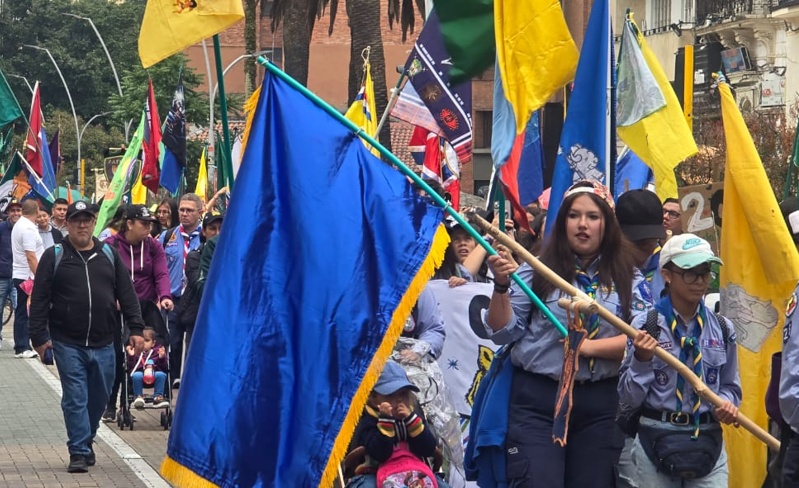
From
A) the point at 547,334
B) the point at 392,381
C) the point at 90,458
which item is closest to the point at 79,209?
the point at 90,458

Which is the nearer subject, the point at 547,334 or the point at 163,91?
the point at 547,334

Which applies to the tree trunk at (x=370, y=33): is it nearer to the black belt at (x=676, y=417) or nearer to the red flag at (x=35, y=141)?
the red flag at (x=35, y=141)

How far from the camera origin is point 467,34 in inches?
344

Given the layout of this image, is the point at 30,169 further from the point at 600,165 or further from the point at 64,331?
the point at 600,165

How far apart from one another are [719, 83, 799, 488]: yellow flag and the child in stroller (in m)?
6.53

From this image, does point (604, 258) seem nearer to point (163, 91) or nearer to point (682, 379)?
point (682, 379)

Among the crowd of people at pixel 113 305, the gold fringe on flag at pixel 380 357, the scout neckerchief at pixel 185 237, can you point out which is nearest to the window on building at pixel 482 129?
the crowd of people at pixel 113 305

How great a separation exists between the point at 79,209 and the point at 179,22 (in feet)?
10.7

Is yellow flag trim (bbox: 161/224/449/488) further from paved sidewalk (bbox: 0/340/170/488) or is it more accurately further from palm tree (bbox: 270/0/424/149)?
palm tree (bbox: 270/0/424/149)

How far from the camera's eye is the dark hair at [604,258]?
5.91 metres

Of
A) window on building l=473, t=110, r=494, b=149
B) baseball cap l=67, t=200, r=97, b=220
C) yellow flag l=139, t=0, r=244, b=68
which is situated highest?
yellow flag l=139, t=0, r=244, b=68

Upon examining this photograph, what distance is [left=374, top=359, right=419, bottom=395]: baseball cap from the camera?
647 centimetres

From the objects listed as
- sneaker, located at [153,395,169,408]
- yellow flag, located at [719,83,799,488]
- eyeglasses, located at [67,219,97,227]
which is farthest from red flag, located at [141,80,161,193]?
yellow flag, located at [719,83,799,488]

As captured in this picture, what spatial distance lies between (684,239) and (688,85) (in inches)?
337
